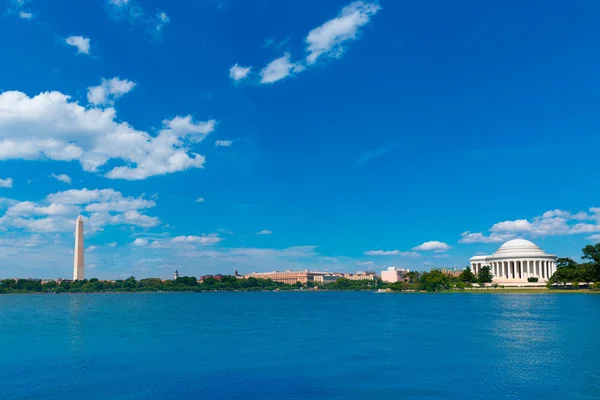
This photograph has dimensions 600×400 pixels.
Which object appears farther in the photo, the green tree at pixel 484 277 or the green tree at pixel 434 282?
the green tree at pixel 484 277

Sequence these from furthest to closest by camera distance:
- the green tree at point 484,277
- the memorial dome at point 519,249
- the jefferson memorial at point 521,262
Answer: the memorial dome at point 519,249 < the jefferson memorial at point 521,262 < the green tree at point 484,277

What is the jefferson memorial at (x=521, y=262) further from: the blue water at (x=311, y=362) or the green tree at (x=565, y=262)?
the blue water at (x=311, y=362)

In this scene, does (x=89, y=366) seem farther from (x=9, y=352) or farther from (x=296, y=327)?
(x=296, y=327)

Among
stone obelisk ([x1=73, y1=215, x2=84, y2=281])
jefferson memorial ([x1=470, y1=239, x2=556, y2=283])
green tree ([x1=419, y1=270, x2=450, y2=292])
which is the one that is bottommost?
green tree ([x1=419, y1=270, x2=450, y2=292])

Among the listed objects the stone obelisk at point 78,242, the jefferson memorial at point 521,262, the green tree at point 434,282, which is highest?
the stone obelisk at point 78,242

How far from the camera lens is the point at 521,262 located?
536ft

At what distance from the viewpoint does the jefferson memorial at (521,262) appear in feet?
527

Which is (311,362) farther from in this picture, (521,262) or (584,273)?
(521,262)

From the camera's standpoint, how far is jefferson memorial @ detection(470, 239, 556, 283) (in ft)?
527

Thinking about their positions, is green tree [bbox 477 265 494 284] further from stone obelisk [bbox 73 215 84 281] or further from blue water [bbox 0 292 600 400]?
stone obelisk [bbox 73 215 84 281]

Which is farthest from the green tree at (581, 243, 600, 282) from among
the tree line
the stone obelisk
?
the stone obelisk

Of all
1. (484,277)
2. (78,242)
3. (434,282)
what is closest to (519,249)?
(484,277)

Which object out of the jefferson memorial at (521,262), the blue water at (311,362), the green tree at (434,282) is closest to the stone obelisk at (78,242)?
the green tree at (434,282)

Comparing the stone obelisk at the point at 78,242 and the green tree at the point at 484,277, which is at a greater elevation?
the stone obelisk at the point at 78,242
